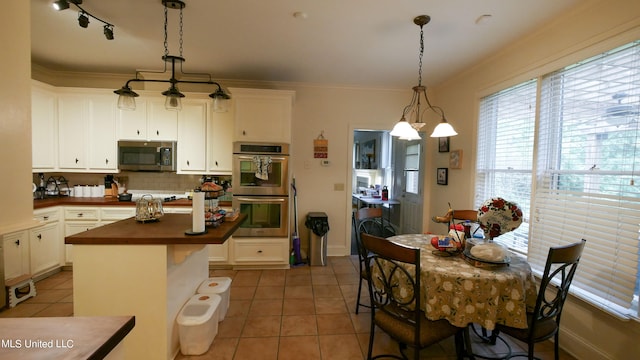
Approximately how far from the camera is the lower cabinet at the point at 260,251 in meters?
3.55

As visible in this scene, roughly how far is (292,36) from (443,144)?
2529 millimetres

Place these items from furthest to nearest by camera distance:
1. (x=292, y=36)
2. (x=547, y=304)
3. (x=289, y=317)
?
(x=292, y=36), (x=289, y=317), (x=547, y=304)

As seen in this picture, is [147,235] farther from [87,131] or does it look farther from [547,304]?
[87,131]

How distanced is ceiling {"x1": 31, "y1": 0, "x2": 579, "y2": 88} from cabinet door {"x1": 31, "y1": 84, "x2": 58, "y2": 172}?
0.47 m

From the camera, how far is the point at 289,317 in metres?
2.51

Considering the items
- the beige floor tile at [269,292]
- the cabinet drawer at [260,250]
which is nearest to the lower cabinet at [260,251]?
the cabinet drawer at [260,250]

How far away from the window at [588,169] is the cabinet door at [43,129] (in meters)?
5.38

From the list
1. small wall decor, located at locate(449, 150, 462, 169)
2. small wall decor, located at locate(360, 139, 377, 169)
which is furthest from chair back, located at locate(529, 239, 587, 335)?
small wall decor, located at locate(360, 139, 377, 169)

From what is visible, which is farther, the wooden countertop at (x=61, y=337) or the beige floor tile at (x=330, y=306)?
the beige floor tile at (x=330, y=306)

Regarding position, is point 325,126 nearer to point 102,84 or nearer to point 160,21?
point 160,21

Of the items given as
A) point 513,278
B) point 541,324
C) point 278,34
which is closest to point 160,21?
point 278,34

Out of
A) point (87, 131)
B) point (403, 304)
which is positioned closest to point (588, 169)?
point (403, 304)

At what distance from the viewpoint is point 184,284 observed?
Result: 6.80ft

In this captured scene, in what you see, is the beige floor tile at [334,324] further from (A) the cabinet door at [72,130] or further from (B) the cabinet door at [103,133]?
(A) the cabinet door at [72,130]
